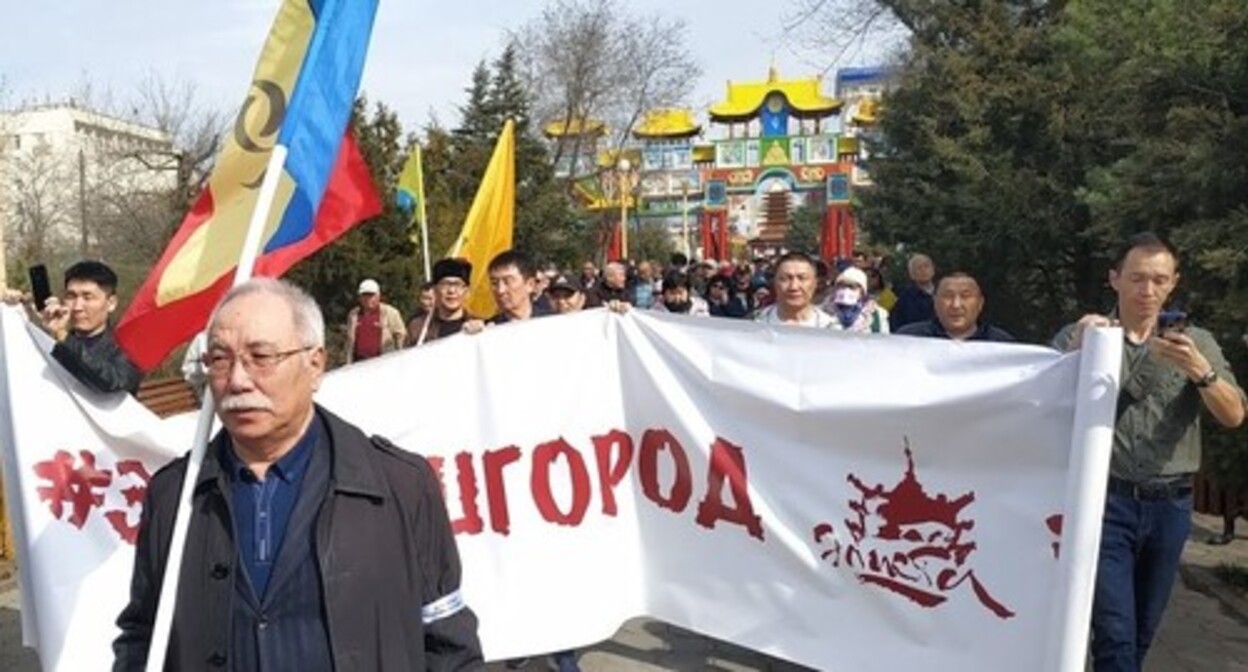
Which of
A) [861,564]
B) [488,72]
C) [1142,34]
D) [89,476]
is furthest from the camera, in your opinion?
[488,72]

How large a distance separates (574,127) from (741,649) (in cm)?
2957

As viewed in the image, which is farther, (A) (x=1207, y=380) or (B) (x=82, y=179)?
(B) (x=82, y=179)

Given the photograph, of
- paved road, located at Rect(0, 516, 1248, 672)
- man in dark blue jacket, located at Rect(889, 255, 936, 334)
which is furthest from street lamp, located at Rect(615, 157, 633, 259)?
paved road, located at Rect(0, 516, 1248, 672)

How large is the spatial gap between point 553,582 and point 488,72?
34.1 metres

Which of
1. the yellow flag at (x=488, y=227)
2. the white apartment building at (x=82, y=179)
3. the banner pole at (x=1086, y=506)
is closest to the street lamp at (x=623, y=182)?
the white apartment building at (x=82, y=179)

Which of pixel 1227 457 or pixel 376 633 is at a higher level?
pixel 376 633

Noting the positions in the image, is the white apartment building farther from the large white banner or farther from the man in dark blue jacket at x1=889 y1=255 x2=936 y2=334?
the large white banner

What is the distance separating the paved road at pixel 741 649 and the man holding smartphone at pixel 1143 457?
4.93 feet

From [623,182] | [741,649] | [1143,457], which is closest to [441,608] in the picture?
[1143,457]

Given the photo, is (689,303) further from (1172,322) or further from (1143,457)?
(1172,322)

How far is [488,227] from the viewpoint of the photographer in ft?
26.8

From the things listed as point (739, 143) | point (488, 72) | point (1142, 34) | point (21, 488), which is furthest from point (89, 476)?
point (739, 143)

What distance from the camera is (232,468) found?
2109 millimetres

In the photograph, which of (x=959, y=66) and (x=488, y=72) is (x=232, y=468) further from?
(x=488, y=72)
